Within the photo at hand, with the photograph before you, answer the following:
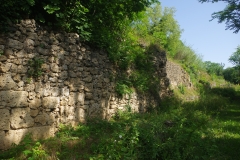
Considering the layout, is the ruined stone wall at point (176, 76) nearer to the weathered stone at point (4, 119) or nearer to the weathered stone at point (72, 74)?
the weathered stone at point (72, 74)

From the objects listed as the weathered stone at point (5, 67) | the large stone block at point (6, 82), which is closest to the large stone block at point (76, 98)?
the large stone block at point (6, 82)

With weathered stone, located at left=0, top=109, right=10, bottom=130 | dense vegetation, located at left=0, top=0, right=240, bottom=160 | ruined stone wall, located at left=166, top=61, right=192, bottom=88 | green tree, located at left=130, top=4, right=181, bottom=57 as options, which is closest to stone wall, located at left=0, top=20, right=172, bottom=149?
weathered stone, located at left=0, top=109, right=10, bottom=130

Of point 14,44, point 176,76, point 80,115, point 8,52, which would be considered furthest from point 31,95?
point 176,76

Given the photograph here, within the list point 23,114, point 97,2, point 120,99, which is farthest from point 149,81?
point 23,114

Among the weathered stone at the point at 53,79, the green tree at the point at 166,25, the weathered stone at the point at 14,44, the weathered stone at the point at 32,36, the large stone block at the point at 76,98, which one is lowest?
the large stone block at the point at 76,98

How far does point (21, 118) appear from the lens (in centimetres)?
483

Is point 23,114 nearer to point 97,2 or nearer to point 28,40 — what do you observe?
point 28,40

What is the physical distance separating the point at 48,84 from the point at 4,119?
4.74 ft

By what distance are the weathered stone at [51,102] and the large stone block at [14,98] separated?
55cm

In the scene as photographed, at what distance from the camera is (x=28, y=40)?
513 centimetres

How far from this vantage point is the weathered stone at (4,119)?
445 cm

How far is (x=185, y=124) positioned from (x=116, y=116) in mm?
3286

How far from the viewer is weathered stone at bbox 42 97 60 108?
5418 millimetres

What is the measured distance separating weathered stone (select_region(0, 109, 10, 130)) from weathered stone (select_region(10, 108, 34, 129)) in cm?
10
